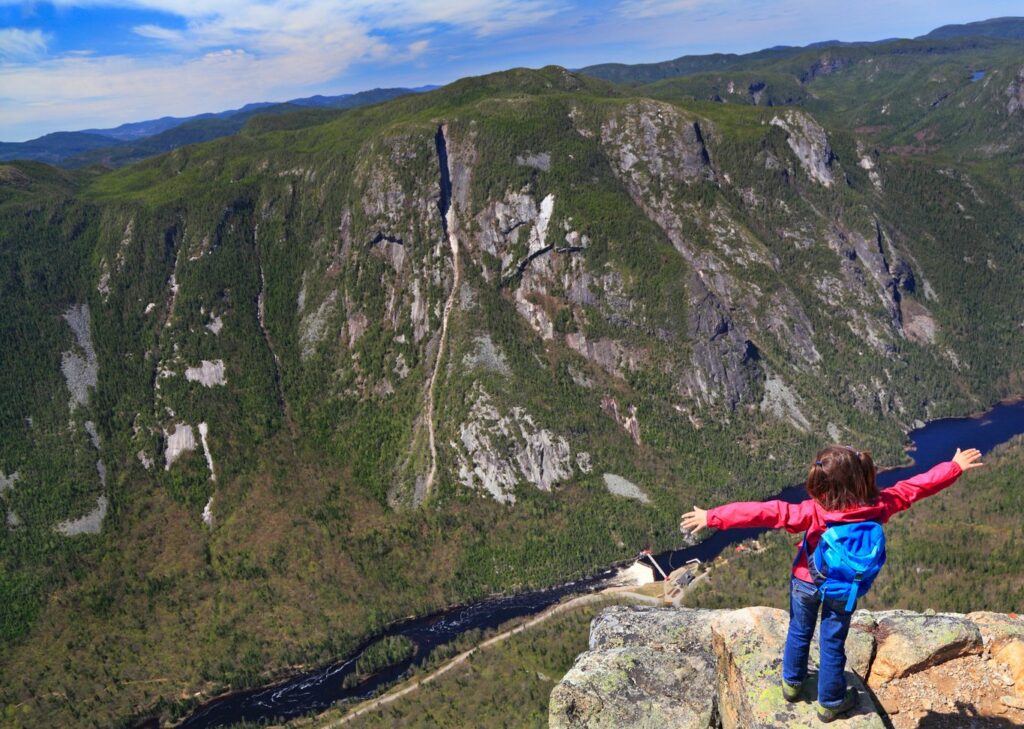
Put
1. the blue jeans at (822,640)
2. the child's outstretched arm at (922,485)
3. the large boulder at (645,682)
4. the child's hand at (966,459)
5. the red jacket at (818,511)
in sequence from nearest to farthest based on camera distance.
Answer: the red jacket at (818,511) < the child's outstretched arm at (922,485) < the blue jeans at (822,640) < the child's hand at (966,459) < the large boulder at (645,682)

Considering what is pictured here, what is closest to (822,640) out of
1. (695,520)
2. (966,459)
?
(695,520)

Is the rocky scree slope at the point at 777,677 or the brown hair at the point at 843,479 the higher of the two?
the brown hair at the point at 843,479

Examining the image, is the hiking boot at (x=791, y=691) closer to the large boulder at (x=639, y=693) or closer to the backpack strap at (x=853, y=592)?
Result: the backpack strap at (x=853, y=592)

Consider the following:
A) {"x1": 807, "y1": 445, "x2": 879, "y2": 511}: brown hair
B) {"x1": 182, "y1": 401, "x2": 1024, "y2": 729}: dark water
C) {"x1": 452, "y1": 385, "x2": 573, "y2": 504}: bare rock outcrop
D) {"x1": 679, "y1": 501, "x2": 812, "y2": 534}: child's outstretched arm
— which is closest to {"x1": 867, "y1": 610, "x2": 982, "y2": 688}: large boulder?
{"x1": 679, "y1": 501, "x2": 812, "y2": 534}: child's outstretched arm

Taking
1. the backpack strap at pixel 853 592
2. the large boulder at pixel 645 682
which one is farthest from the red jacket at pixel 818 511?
the large boulder at pixel 645 682

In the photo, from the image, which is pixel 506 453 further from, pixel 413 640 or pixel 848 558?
pixel 848 558

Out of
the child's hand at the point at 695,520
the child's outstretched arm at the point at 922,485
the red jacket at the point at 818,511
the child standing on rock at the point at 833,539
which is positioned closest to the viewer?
the child standing on rock at the point at 833,539
